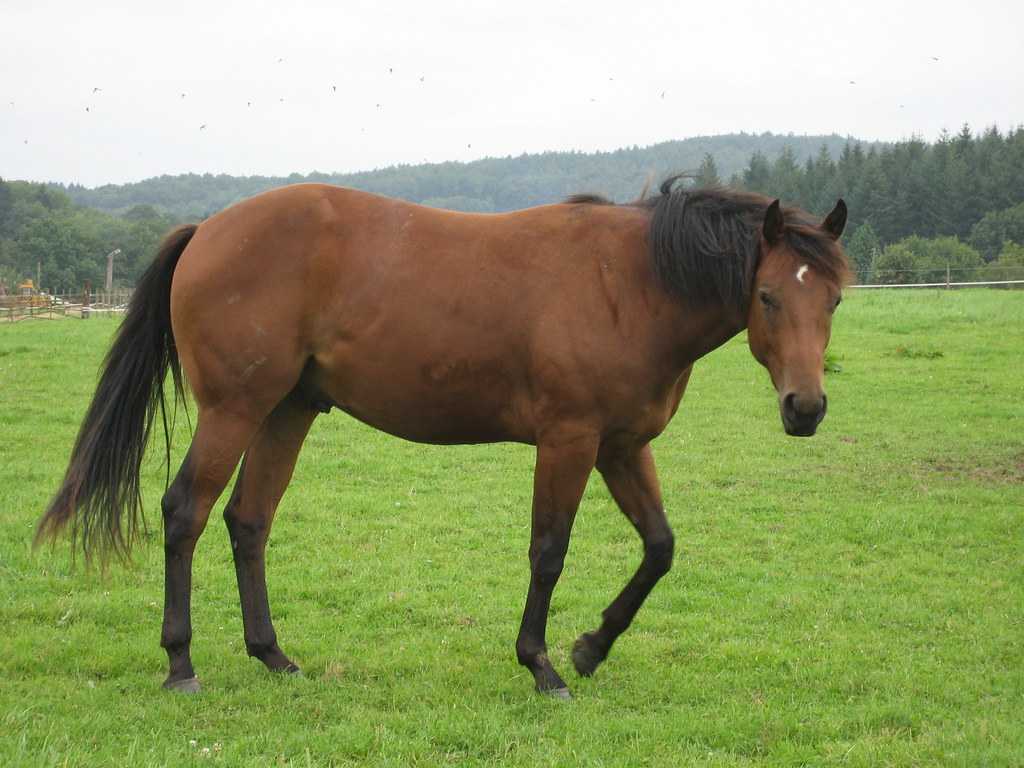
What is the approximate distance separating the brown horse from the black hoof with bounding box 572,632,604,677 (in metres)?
0.01

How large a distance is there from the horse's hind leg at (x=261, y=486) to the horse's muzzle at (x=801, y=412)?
8.88 feet

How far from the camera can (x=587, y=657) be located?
17.9ft

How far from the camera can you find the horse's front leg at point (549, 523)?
199 inches

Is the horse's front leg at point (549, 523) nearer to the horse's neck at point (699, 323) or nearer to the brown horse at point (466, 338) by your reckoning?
the brown horse at point (466, 338)

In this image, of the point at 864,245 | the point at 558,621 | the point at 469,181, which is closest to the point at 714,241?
the point at 558,621

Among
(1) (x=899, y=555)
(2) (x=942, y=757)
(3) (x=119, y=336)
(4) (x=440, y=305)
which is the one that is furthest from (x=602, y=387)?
(1) (x=899, y=555)

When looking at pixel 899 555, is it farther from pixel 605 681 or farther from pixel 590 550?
pixel 605 681

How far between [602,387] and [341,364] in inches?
55.6

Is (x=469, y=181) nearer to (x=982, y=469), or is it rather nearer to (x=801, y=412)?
(x=982, y=469)

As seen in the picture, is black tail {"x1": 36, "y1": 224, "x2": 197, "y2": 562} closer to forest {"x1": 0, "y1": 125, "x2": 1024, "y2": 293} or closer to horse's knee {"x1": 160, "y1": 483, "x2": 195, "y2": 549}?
horse's knee {"x1": 160, "y1": 483, "x2": 195, "y2": 549}

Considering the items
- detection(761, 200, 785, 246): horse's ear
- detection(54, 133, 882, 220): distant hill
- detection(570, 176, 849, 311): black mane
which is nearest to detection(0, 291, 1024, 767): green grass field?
detection(570, 176, 849, 311): black mane

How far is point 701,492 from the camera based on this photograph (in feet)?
33.0

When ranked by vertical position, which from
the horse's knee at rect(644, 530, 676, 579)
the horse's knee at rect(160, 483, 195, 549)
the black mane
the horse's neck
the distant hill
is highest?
the distant hill

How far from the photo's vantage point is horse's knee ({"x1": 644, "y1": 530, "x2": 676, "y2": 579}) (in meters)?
5.44
